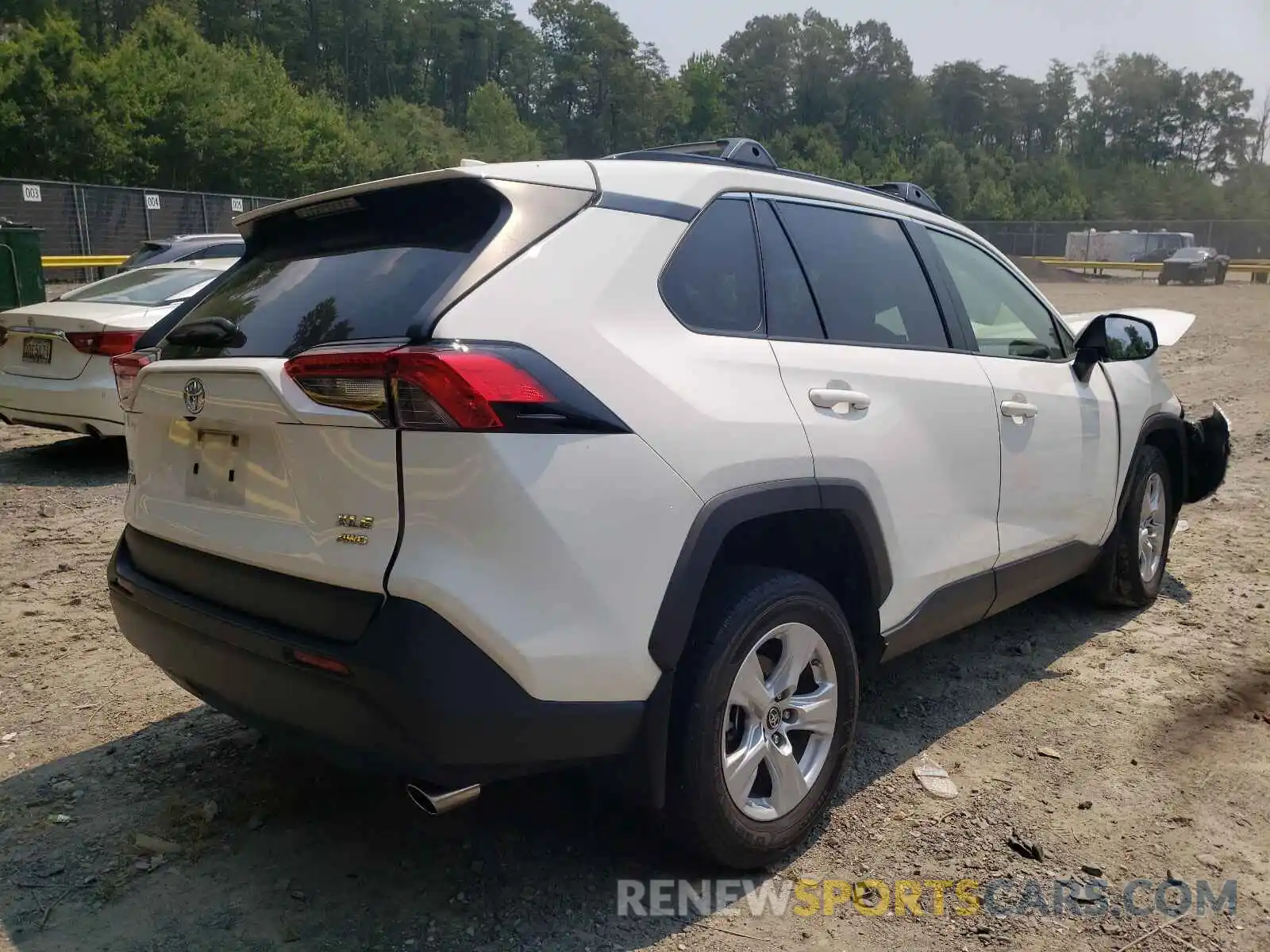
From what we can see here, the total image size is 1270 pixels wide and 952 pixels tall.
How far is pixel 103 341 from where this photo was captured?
7.05 m

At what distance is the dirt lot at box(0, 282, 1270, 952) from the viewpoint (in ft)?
8.33

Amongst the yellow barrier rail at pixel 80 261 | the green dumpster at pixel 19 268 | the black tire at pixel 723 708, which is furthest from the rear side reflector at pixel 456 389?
the yellow barrier rail at pixel 80 261

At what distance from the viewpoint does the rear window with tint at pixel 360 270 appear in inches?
93.0

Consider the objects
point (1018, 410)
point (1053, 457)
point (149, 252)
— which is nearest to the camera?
point (1018, 410)

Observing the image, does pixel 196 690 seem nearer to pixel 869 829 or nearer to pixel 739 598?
pixel 739 598

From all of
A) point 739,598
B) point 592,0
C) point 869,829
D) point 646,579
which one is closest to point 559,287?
point 646,579

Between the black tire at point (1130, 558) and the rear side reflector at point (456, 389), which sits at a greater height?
the rear side reflector at point (456, 389)

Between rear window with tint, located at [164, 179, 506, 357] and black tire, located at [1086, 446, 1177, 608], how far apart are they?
344 cm

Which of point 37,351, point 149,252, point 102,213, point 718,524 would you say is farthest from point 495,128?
point 718,524

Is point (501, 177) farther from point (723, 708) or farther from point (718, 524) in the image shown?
point (723, 708)

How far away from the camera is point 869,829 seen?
9.82ft

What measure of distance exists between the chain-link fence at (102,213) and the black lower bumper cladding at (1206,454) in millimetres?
20881

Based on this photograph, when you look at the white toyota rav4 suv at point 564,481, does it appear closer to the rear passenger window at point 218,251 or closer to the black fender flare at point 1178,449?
the black fender flare at point 1178,449

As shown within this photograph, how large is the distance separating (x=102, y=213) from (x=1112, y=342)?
2636 centimetres
